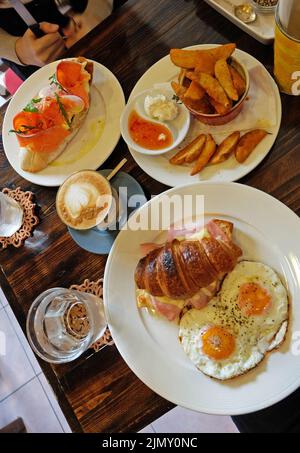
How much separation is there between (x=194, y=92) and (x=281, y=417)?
118 cm

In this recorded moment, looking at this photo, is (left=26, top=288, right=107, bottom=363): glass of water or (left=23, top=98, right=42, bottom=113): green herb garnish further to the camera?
(left=23, top=98, right=42, bottom=113): green herb garnish

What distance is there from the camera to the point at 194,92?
1.58 metres

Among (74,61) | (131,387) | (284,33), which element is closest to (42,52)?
(74,61)

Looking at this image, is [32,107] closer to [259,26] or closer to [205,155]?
[205,155]

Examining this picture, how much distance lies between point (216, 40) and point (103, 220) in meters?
0.83

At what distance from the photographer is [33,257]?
1818 millimetres

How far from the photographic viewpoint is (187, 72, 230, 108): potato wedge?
5.11 ft

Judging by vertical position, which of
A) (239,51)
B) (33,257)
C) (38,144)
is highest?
(38,144)

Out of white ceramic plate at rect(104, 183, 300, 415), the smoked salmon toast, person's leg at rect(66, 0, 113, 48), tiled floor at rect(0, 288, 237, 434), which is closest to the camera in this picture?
white ceramic plate at rect(104, 183, 300, 415)

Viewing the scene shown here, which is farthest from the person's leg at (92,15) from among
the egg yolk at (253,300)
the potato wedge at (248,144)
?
the egg yolk at (253,300)

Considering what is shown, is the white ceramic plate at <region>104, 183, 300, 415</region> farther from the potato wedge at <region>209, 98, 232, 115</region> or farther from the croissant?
the potato wedge at <region>209, 98, 232, 115</region>

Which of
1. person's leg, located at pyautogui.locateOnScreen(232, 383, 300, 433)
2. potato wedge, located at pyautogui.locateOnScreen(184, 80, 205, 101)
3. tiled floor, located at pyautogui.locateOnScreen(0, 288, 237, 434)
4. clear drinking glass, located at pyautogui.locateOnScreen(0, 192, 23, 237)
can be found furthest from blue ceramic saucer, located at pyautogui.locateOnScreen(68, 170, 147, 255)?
tiled floor, located at pyautogui.locateOnScreen(0, 288, 237, 434)

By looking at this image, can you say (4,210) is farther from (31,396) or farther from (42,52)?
(31,396)

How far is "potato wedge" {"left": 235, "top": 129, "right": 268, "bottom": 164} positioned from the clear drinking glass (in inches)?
35.2
